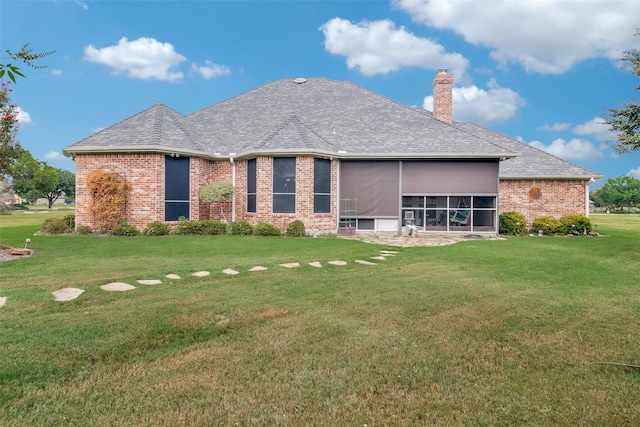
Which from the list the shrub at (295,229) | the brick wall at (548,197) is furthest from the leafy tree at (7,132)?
the brick wall at (548,197)

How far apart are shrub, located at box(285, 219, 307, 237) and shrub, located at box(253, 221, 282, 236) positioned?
1.43 feet

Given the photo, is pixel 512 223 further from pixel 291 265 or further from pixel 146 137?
pixel 146 137

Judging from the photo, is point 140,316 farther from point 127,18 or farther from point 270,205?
point 127,18

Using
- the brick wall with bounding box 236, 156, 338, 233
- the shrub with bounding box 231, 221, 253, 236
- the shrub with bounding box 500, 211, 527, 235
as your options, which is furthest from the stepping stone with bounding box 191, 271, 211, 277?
the shrub with bounding box 500, 211, 527, 235

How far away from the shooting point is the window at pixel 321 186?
47.9ft

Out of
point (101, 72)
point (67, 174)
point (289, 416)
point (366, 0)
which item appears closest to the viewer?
point (289, 416)

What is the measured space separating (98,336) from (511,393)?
3937 mm

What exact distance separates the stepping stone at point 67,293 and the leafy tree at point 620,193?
95.0m

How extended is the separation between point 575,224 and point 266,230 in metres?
14.6

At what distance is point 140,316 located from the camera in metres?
4.14

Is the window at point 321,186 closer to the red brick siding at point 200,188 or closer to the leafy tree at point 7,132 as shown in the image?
the red brick siding at point 200,188

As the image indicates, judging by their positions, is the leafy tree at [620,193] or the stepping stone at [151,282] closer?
the stepping stone at [151,282]

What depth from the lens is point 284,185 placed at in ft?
47.1

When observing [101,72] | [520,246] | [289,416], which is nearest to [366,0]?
[520,246]
